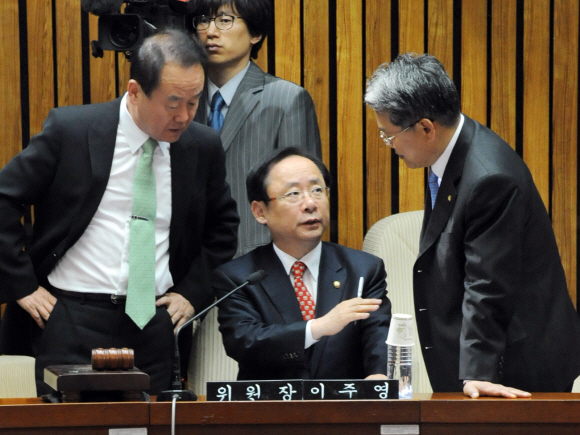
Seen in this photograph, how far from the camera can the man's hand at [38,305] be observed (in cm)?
261

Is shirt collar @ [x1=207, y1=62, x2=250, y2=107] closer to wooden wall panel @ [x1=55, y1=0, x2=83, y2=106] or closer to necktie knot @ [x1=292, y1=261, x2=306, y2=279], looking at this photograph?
wooden wall panel @ [x1=55, y1=0, x2=83, y2=106]

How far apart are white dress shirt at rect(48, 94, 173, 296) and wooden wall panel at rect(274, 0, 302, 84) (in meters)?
1.30

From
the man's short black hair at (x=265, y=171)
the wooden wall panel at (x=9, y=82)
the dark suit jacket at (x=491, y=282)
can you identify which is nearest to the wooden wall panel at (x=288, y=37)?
the wooden wall panel at (x=9, y=82)

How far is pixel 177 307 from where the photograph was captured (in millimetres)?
2740

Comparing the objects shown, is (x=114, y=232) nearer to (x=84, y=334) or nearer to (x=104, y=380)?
(x=84, y=334)

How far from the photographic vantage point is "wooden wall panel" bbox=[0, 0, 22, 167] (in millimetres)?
3764

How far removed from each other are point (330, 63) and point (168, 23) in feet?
3.40

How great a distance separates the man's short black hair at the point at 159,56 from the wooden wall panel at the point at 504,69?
5.75 feet

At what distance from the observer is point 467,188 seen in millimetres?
2207

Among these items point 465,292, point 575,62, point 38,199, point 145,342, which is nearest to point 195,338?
point 145,342

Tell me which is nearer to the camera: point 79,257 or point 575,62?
point 79,257

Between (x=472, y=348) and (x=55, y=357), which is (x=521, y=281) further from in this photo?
(x=55, y=357)

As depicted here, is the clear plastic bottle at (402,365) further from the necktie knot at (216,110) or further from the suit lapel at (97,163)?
the necktie knot at (216,110)

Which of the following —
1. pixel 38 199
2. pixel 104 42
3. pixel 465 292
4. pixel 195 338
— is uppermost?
pixel 104 42
